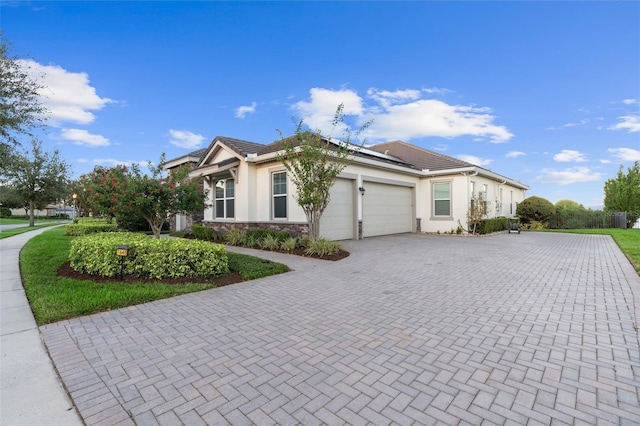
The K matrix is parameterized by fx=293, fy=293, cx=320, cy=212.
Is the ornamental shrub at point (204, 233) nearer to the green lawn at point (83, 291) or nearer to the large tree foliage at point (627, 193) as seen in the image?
the green lawn at point (83, 291)

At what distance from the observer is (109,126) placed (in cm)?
1546

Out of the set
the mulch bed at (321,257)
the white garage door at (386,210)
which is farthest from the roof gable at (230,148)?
the white garage door at (386,210)

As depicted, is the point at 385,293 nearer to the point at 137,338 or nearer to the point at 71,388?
the point at 137,338

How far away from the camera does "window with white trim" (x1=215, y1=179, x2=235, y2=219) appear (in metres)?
13.9

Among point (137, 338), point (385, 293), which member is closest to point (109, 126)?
point (137, 338)

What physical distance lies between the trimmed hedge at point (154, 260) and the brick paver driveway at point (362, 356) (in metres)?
1.10

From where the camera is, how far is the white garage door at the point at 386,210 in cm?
1402

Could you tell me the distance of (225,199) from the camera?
14273 mm

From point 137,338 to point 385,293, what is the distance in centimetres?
387

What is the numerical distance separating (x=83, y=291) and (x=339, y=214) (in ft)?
30.0

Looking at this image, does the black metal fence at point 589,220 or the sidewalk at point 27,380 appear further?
the black metal fence at point 589,220

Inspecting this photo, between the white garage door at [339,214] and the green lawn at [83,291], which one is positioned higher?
the white garage door at [339,214]

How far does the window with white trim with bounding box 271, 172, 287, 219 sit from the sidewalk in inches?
330

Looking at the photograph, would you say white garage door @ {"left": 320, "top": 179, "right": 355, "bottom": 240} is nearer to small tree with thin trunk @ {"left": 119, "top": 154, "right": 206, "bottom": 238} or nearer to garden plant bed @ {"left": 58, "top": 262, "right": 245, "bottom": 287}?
small tree with thin trunk @ {"left": 119, "top": 154, "right": 206, "bottom": 238}
